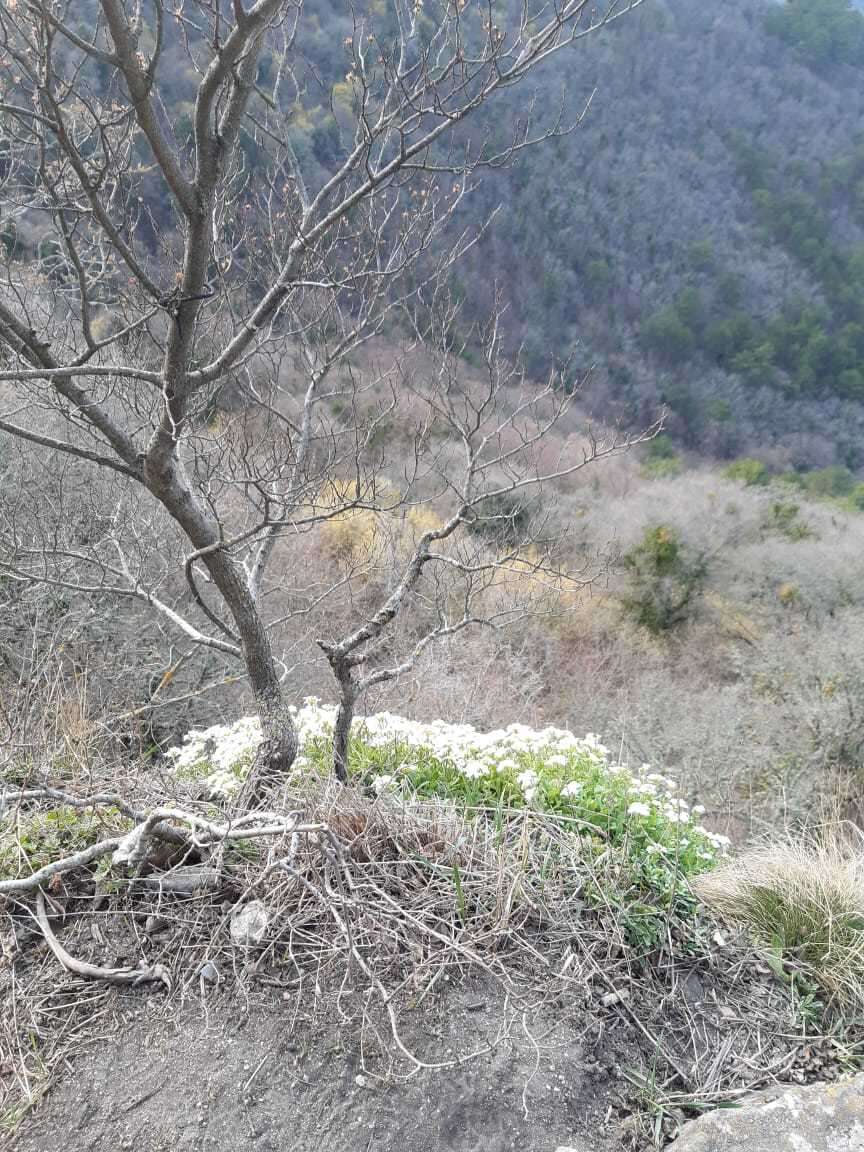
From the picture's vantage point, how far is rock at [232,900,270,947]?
7.65 ft

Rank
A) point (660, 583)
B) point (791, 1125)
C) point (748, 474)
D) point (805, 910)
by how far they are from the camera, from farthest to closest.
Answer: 1. point (748, 474)
2. point (660, 583)
3. point (805, 910)
4. point (791, 1125)

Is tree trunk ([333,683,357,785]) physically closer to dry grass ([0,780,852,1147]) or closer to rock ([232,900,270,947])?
dry grass ([0,780,852,1147])

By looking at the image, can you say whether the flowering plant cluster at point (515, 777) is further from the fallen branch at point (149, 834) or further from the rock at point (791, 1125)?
the rock at point (791, 1125)

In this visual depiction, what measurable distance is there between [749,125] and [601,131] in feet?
36.5

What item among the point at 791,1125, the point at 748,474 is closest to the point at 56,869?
the point at 791,1125

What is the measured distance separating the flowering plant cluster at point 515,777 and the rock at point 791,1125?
31.7 inches

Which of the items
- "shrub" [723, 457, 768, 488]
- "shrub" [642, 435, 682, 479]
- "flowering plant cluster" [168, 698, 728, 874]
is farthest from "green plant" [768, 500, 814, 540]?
"flowering plant cluster" [168, 698, 728, 874]

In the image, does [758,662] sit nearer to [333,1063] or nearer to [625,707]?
[625,707]

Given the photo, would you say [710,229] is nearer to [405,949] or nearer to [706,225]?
[706,225]

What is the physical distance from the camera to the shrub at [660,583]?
14484 millimetres

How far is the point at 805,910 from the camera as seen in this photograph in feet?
8.76

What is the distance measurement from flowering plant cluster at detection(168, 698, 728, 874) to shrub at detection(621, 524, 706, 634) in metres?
11.3

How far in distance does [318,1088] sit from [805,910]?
1804 millimetres

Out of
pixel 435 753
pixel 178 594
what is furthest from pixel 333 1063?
pixel 178 594
